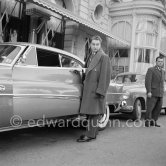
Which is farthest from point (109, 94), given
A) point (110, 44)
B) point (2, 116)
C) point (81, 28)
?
point (110, 44)

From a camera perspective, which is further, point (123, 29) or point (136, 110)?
point (123, 29)

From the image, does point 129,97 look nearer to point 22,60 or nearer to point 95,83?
point 95,83

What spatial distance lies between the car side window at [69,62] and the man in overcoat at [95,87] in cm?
33

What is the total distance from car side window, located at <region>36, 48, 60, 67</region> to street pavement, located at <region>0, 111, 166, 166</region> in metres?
1.41

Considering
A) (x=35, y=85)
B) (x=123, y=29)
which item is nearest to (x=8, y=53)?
(x=35, y=85)

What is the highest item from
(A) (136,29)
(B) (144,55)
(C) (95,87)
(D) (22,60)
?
(A) (136,29)

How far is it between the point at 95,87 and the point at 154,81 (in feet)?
8.63

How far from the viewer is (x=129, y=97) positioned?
7676mm

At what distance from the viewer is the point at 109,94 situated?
633 cm

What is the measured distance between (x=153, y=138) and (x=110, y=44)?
46.0ft

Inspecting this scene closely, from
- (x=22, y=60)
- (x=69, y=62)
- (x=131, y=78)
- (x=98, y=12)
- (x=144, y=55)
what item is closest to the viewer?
(x=22, y=60)

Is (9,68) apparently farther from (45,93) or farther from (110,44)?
(110,44)

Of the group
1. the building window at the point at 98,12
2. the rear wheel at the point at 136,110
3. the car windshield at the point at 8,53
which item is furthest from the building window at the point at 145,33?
the car windshield at the point at 8,53

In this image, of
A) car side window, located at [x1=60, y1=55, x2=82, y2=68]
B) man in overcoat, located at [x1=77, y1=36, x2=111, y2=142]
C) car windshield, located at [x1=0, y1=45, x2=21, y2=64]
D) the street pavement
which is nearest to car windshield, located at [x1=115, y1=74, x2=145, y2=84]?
the street pavement
